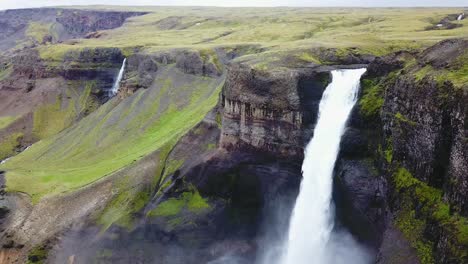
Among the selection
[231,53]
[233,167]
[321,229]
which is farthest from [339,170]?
[231,53]

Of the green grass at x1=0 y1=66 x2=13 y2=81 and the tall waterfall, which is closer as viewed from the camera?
the tall waterfall

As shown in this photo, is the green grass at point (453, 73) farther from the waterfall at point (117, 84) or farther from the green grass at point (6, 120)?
the green grass at point (6, 120)

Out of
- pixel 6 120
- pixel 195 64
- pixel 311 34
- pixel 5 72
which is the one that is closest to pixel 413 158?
pixel 195 64

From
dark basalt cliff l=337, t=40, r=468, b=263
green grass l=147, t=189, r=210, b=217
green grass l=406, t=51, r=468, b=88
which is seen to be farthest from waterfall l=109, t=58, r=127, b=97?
green grass l=406, t=51, r=468, b=88

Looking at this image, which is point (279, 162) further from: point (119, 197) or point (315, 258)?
point (119, 197)

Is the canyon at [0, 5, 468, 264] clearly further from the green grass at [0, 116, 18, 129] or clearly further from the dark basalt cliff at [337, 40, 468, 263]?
the green grass at [0, 116, 18, 129]

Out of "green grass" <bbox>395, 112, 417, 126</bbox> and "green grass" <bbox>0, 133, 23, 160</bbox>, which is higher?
"green grass" <bbox>395, 112, 417, 126</bbox>

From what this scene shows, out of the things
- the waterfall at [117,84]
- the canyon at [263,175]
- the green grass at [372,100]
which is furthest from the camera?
the waterfall at [117,84]

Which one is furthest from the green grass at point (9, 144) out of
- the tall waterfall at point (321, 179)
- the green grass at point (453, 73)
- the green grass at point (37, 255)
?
the green grass at point (453, 73)
